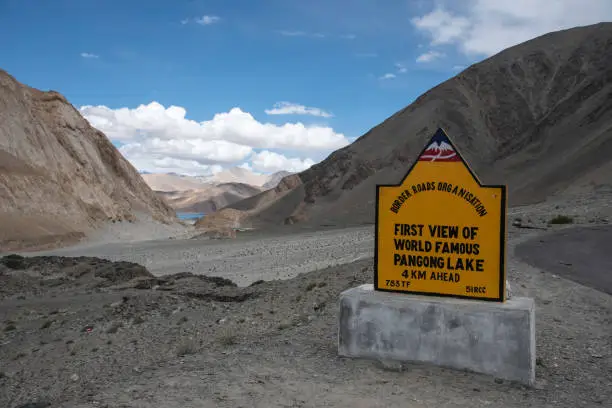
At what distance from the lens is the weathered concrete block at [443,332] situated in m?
5.98

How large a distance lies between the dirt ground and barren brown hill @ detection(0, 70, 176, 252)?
2277 centimetres

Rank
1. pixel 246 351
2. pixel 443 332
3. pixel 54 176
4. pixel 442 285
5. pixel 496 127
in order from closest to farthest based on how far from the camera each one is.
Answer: pixel 443 332, pixel 442 285, pixel 246 351, pixel 54 176, pixel 496 127

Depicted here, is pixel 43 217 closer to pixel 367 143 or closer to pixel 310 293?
pixel 310 293

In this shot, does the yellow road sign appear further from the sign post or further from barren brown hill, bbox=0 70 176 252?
barren brown hill, bbox=0 70 176 252

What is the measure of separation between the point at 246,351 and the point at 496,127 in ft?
225

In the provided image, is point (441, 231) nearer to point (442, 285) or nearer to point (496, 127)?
point (442, 285)

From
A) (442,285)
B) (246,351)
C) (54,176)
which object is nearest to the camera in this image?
(442,285)

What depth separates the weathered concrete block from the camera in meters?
5.98

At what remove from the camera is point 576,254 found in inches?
600

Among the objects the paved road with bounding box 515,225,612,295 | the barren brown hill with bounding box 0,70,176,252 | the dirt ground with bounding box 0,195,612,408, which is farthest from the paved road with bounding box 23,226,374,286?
the paved road with bounding box 515,225,612,295

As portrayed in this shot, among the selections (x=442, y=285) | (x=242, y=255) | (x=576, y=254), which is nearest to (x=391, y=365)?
(x=442, y=285)

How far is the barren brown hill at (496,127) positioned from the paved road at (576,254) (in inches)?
1282

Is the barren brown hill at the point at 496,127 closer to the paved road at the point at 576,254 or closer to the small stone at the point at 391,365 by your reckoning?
the paved road at the point at 576,254

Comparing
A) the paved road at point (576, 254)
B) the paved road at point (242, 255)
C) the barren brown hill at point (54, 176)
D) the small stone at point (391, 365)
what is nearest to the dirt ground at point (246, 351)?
the small stone at point (391, 365)
